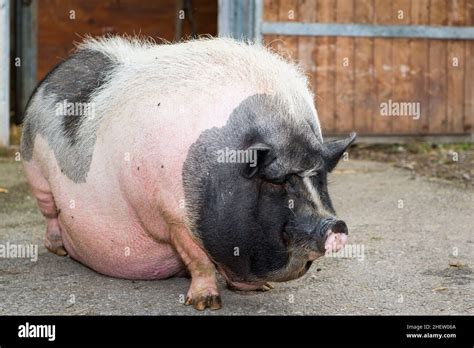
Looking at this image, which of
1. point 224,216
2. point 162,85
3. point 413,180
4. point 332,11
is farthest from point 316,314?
point 332,11

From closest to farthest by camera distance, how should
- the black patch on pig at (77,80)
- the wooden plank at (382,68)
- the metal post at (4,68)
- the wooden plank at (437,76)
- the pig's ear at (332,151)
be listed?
1. the pig's ear at (332,151)
2. the black patch on pig at (77,80)
3. the metal post at (4,68)
4. the wooden plank at (382,68)
5. the wooden plank at (437,76)

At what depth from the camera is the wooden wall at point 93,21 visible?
1135 cm

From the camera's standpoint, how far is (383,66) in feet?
31.3

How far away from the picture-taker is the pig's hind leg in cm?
504

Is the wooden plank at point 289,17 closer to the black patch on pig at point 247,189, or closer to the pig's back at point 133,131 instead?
the pig's back at point 133,131

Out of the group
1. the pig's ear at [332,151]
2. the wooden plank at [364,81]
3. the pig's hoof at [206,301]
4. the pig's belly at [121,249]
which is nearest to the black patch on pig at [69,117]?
the pig's belly at [121,249]

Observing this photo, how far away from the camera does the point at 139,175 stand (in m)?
4.15

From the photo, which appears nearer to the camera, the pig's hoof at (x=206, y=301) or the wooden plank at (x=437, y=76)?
the pig's hoof at (x=206, y=301)
